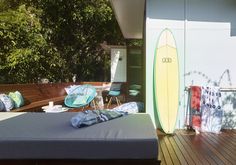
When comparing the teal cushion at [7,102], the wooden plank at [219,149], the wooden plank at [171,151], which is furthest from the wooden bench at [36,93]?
the wooden plank at [219,149]

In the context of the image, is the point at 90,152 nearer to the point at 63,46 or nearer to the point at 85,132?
the point at 85,132

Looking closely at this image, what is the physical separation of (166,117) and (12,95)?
3.35 m

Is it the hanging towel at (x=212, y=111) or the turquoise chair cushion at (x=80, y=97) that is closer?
the hanging towel at (x=212, y=111)

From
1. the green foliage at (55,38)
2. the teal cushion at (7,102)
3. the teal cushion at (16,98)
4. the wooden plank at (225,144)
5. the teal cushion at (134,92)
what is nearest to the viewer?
the wooden plank at (225,144)

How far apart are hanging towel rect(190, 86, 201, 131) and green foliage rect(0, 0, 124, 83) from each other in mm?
6031

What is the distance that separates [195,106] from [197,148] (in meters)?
1.55

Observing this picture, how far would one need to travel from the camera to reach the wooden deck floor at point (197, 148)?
3975 mm

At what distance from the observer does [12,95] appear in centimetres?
717

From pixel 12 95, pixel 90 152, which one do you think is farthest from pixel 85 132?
pixel 12 95

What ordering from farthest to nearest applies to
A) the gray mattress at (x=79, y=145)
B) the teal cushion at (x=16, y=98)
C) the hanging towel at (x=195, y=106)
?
the teal cushion at (x=16, y=98) < the hanging towel at (x=195, y=106) < the gray mattress at (x=79, y=145)

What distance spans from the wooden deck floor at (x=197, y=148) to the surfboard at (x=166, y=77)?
1.35 feet

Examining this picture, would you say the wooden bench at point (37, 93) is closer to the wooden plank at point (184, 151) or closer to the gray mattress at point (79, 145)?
the wooden plank at point (184, 151)

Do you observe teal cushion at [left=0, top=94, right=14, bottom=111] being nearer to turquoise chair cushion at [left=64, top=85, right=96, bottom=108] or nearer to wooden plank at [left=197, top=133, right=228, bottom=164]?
turquoise chair cushion at [left=64, top=85, right=96, bottom=108]

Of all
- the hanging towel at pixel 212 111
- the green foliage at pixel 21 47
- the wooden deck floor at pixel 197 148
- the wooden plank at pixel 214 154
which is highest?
the green foliage at pixel 21 47
